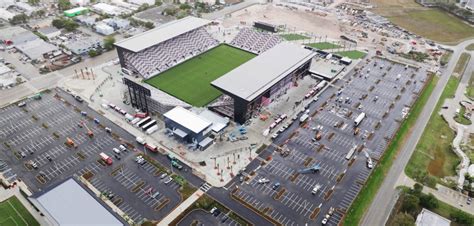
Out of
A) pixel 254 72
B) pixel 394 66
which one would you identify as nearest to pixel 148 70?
pixel 254 72

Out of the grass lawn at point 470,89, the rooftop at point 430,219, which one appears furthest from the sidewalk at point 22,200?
the grass lawn at point 470,89

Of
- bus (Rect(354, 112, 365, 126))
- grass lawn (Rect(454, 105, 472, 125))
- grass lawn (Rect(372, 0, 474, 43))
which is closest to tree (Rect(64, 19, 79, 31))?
bus (Rect(354, 112, 365, 126))

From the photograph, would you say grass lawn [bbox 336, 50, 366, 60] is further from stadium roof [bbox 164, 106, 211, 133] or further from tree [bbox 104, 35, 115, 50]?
tree [bbox 104, 35, 115, 50]

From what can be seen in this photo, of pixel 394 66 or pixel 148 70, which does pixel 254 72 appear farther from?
pixel 394 66

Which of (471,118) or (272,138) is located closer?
(272,138)

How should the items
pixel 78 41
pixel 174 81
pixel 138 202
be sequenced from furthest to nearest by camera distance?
1. pixel 78 41
2. pixel 174 81
3. pixel 138 202

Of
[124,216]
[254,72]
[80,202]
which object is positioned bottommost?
[124,216]

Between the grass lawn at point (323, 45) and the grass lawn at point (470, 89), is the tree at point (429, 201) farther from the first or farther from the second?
the grass lawn at point (323, 45)

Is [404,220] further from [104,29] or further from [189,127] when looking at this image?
[104,29]
